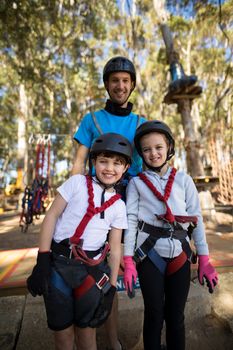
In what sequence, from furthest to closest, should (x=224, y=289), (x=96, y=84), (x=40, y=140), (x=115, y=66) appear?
(x=96, y=84)
(x=40, y=140)
(x=224, y=289)
(x=115, y=66)

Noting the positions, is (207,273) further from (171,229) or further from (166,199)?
(166,199)

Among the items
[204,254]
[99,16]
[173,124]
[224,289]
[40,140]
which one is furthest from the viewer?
[173,124]

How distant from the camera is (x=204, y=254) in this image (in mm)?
2109

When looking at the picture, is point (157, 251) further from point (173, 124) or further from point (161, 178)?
point (173, 124)

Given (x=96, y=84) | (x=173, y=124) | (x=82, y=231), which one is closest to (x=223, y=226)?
(x=82, y=231)

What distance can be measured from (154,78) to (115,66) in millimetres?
21131

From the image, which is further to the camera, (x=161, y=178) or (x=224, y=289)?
(x=224, y=289)

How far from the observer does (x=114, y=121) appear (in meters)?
2.43

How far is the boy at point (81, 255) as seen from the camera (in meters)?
1.82

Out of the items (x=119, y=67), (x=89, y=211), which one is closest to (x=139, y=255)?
→ (x=89, y=211)

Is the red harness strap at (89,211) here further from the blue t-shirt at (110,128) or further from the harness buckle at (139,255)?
the blue t-shirt at (110,128)

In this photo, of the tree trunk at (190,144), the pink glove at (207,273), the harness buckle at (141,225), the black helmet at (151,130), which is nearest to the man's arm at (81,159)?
the black helmet at (151,130)

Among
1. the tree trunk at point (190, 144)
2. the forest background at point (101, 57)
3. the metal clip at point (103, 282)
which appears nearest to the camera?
the metal clip at point (103, 282)

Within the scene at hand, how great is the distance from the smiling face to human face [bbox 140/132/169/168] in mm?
237
